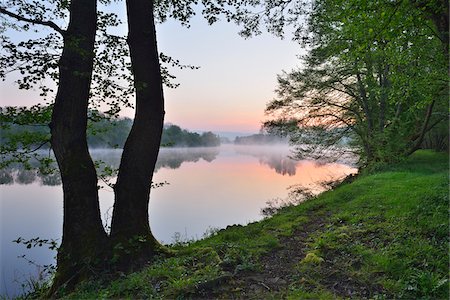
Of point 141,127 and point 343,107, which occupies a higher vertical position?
point 343,107

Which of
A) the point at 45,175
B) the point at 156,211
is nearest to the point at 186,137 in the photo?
the point at 156,211

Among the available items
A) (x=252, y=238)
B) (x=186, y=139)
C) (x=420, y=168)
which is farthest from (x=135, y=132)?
(x=186, y=139)

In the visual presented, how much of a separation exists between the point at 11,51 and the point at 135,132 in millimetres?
2474

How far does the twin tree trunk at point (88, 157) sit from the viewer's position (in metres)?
5.52

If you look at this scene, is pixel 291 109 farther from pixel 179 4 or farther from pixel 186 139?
pixel 186 139

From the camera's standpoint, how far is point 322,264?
501 cm

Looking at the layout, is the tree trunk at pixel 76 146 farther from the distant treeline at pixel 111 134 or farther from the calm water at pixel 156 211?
the calm water at pixel 156 211

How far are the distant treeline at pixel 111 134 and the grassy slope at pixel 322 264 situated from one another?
3.03m

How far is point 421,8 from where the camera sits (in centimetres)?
663

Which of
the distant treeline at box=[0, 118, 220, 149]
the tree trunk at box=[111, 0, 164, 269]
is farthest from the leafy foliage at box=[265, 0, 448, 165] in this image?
the distant treeline at box=[0, 118, 220, 149]

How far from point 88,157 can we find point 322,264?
16.0ft

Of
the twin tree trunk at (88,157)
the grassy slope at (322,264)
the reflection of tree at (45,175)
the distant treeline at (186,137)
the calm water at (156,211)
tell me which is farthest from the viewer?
the distant treeline at (186,137)

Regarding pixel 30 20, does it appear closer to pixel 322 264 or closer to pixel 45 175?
pixel 45 175

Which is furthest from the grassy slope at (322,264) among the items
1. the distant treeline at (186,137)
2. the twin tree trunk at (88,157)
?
the distant treeline at (186,137)
